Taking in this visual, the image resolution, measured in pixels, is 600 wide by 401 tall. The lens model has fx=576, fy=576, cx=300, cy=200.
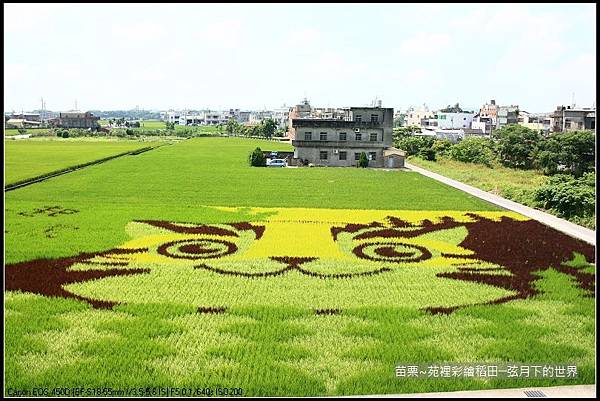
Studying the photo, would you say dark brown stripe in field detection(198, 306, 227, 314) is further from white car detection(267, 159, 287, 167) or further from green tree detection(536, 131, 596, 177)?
green tree detection(536, 131, 596, 177)

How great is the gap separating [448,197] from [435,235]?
912cm

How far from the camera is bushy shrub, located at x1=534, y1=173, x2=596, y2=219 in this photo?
21375 millimetres

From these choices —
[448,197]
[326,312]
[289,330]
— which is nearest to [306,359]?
[289,330]

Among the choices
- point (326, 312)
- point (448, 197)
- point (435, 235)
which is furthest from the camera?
point (448, 197)

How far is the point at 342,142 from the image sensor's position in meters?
45.2

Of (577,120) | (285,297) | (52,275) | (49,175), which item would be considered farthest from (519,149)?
(52,275)

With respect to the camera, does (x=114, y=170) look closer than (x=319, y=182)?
No

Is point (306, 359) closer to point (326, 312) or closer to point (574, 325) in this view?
point (326, 312)

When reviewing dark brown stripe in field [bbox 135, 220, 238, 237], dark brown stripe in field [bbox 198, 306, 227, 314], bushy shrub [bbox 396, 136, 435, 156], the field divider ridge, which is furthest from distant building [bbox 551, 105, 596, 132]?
dark brown stripe in field [bbox 198, 306, 227, 314]

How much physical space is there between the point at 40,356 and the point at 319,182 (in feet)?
80.1

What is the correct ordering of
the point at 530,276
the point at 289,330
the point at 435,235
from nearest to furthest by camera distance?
the point at 289,330 → the point at 530,276 → the point at 435,235

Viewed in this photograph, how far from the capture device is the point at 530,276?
13.6 m

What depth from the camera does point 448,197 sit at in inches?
1059

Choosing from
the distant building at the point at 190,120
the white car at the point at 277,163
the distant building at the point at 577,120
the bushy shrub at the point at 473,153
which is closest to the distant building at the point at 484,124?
the distant building at the point at 577,120
